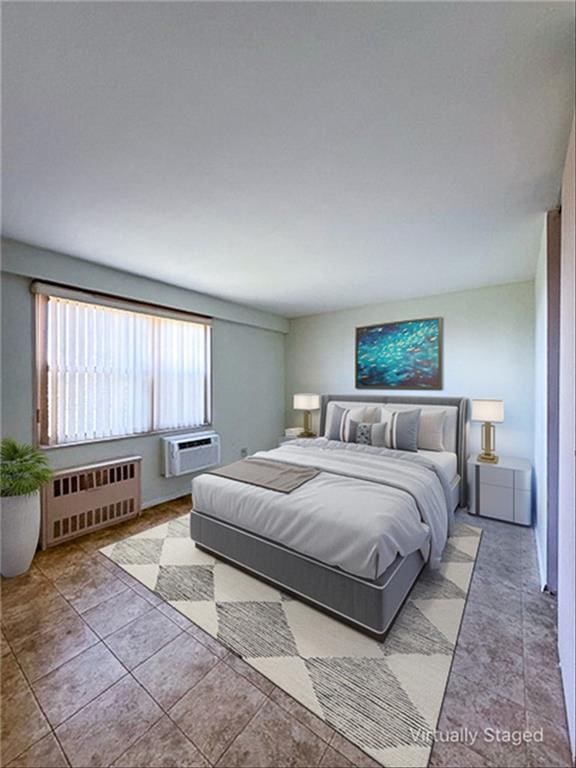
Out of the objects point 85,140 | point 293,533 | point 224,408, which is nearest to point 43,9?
point 85,140

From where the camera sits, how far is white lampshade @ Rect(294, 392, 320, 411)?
470 centimetres

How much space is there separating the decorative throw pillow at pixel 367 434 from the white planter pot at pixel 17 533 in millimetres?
2872

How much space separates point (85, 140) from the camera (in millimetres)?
1468

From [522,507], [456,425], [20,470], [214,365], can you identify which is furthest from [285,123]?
[522,507]

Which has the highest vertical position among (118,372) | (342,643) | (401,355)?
(401,355)

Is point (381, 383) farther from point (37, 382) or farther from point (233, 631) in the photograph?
point (37, 382)

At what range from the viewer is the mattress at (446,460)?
9.78 ft

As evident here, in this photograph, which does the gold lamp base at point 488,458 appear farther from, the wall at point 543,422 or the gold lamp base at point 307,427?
the gold lamp base at point 307,427

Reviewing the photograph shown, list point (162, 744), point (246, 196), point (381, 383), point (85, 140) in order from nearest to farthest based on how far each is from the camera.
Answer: point (162, 744), point (85, 140), point (246, 196), point (381, 383)

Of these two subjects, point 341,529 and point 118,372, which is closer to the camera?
point 341,529

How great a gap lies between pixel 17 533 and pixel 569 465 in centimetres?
327

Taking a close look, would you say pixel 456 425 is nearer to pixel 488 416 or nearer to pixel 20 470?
pixel 488 416

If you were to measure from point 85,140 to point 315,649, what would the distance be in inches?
106

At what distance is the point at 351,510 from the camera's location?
73.7 inches
